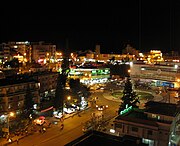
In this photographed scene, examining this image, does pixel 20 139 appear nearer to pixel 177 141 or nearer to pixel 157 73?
pixel 177 141

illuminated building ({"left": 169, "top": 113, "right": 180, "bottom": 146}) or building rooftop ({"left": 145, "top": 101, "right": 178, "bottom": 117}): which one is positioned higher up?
building rooftop ({"left": 145, "top": 101, "right": 178, "bottom": 117})

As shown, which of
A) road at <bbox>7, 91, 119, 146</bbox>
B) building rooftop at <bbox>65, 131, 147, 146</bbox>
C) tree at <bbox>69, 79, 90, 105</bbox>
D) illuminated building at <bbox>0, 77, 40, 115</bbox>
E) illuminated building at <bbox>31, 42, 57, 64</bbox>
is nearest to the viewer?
building rooftop at <bbox>65, 131, 147, 146</bbox>

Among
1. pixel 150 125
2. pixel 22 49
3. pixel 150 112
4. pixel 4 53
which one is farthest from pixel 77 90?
pixel 22 49

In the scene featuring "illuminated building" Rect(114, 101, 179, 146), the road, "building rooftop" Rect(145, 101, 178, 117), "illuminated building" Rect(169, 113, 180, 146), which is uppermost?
"building rooftop" Rect(145, 101, 178, 117)

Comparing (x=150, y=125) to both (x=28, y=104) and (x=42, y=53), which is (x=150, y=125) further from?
(x=42, y=53)

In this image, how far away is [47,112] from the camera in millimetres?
18141

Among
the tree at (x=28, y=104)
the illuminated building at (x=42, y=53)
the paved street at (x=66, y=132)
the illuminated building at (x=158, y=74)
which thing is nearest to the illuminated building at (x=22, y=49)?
the illuminated building at (x=42, y=53)

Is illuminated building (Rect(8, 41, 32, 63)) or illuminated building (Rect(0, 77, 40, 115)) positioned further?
illuminated building (Rect(8, 41, 32, 63))

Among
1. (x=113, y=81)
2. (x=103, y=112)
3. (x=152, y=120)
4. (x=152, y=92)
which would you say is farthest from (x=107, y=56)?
(x=152, y=120)

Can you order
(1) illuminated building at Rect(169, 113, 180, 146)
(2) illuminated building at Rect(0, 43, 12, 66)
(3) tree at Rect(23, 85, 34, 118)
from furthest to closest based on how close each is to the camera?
(2) illuminated building at Rect(0, 43, 12, 66) → (3) tree at Rect(23, 85, 34, 118) → (1) illuminated building at Rect(169, 113, 180, 146)

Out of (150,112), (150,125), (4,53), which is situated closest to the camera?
(150,125)

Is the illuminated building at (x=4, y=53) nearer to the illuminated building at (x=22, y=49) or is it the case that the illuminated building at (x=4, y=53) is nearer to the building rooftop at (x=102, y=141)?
the illuminated building at (x=22, y=49)

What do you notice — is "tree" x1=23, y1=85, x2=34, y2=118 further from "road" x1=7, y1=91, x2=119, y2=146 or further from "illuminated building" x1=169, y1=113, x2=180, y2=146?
"illuminated building" x1=169, y1=113, x2=180, y2=146

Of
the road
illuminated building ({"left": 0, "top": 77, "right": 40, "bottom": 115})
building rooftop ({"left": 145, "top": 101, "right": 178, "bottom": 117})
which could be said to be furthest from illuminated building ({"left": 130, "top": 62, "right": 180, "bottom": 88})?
illuminated building ({"left": 0, "top": 77, "right": 40, "bottom": 115})
